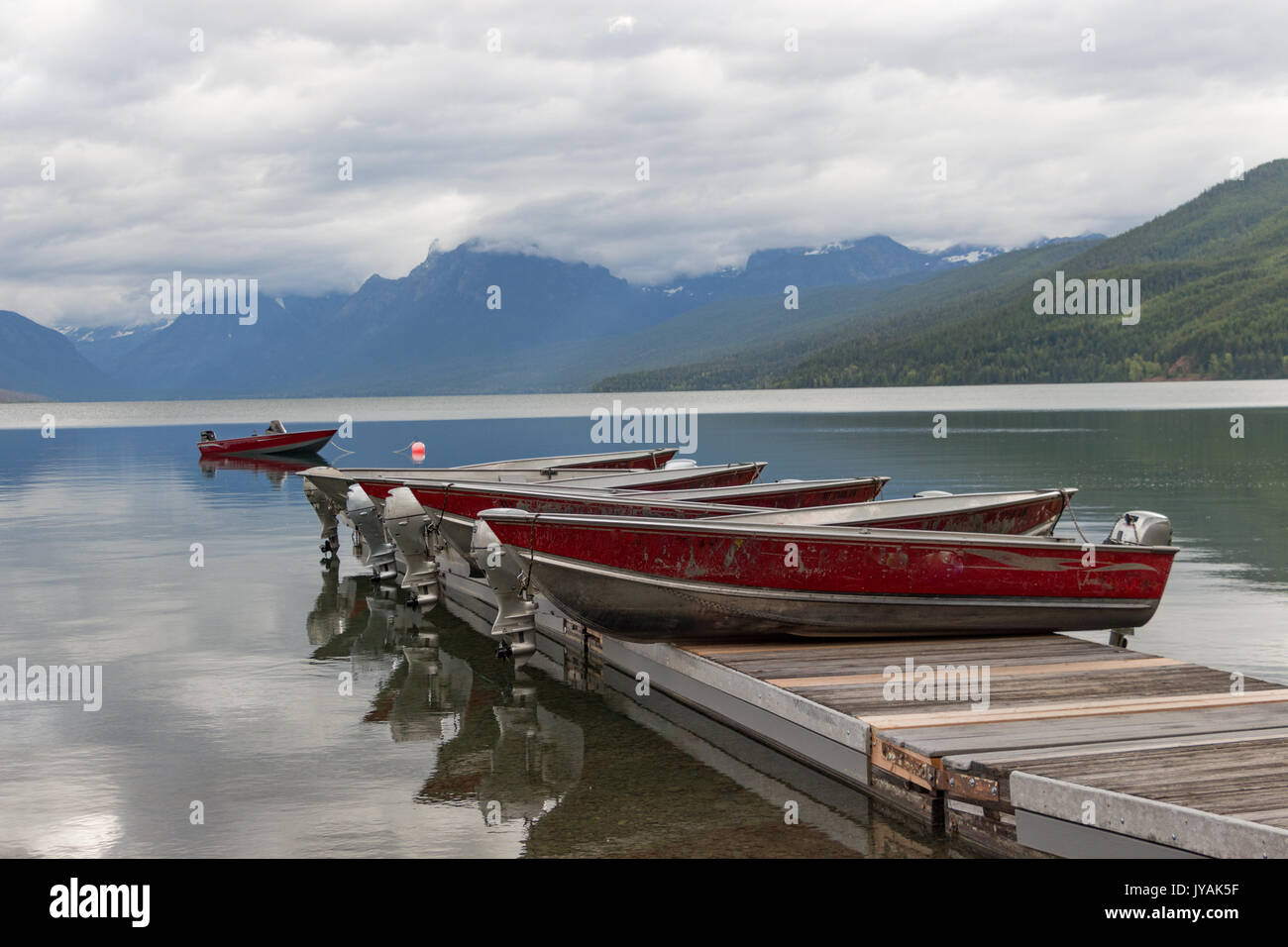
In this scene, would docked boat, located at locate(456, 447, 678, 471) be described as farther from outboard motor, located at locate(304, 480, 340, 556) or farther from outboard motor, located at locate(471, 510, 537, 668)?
outboard motor, located at locate(471, 510, 537, 668)

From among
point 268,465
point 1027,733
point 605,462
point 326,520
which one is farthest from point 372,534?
point 268,465

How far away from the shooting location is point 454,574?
1966 cm

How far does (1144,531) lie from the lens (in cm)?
1293

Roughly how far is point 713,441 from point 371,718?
2110 inches

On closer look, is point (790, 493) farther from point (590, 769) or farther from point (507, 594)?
point (590, 769)

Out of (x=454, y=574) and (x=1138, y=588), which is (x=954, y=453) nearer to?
(x=454, y=574)

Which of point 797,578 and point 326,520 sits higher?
point 797,578

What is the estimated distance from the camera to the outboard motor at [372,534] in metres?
20.0

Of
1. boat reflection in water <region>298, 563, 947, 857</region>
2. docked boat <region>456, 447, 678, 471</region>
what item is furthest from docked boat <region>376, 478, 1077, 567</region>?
docked boat <region>456, 447, 678, 471</region>

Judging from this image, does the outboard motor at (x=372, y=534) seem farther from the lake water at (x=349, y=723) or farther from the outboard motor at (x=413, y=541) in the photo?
the outboard motor at (x=413, y=541)

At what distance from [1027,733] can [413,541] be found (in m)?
11.0

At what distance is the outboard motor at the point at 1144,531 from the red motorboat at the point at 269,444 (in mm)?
50762

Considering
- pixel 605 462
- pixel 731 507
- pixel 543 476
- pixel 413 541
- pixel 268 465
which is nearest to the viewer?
pixel 731 507
